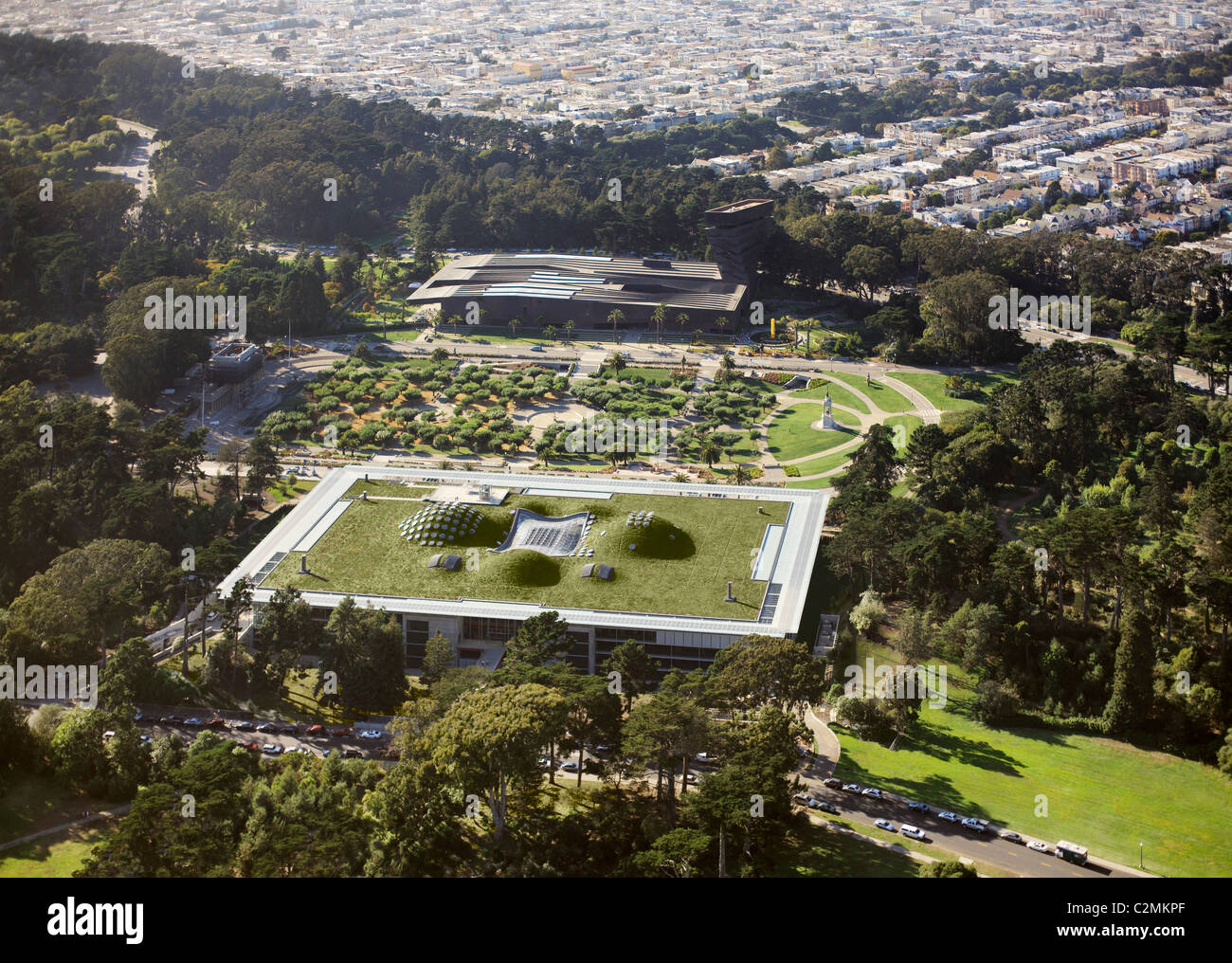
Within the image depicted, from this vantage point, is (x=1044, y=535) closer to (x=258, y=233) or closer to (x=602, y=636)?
(x=602, y=636)

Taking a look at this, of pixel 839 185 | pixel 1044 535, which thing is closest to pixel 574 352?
pixel 1044 535

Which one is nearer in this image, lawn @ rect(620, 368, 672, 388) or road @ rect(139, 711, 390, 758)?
road @ rect(139, 711, 390, 758)

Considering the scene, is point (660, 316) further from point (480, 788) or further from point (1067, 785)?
point (480, 788)

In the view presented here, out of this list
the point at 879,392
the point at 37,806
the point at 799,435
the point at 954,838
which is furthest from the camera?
the point at 879,392

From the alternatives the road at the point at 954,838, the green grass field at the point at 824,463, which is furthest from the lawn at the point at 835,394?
the road at the point at 954,838

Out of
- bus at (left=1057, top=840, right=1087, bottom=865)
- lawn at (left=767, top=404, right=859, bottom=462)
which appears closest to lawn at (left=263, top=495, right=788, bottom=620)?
lawn at (left=767, top=404, right=859, bottom=462)

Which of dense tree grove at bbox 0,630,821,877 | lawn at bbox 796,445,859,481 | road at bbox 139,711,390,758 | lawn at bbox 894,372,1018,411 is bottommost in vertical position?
road at bbox 139,711,390,758

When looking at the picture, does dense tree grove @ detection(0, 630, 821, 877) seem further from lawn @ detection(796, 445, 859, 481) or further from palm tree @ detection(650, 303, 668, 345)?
palm tree @ detection(650, 303, 668, 345)

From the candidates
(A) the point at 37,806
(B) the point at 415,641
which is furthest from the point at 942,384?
(A) the point at 37,806

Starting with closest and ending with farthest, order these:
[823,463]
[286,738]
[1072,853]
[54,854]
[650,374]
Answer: [54,854] → [1072,853] → [286,738] → [823,463] → [650,374]
